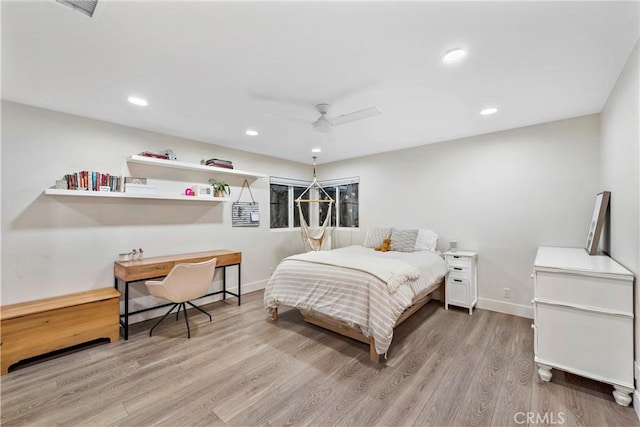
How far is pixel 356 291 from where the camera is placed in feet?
8.13

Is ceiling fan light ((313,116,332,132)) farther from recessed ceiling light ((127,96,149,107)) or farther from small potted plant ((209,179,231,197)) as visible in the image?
small potted plant ((209,179,231,197))

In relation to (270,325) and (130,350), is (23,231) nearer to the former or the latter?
(130,350)

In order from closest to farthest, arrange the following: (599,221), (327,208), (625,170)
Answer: (625,170) → (599,221) → (327,208)

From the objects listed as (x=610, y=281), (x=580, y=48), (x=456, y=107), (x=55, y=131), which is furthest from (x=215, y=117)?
(x=610, y=281)

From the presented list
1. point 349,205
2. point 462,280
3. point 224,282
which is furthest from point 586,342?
point 224,282

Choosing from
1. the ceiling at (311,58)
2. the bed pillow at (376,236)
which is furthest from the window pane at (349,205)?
the ceiling at (311,58)

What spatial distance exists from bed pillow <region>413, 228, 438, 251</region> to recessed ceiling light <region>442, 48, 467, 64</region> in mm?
2561

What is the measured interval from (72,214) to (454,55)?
387 centimetres

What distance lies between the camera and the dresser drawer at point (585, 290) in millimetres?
1754

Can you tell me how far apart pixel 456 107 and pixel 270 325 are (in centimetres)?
314

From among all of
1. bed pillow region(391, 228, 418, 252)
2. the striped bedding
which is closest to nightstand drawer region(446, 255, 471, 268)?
the striped bedding

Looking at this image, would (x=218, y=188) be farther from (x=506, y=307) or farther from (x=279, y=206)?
(x=506, y=307)

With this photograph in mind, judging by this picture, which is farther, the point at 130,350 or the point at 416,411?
the point at 130,350

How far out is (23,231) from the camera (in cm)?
257
